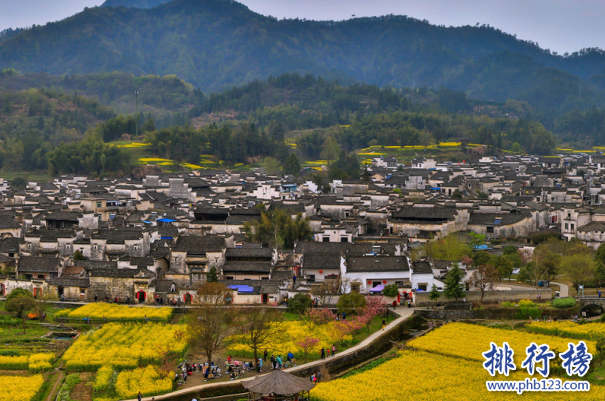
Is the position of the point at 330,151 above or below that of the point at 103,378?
above

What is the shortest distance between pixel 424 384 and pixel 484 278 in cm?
1139

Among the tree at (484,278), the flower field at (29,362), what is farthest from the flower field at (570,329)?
the flower field at (29,362)

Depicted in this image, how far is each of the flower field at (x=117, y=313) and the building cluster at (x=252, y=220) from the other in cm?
200

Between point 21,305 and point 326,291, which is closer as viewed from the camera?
point 21,305

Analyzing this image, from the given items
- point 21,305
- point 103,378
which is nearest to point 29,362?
point 103,378

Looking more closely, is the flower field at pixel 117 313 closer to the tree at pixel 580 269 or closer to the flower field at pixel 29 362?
the flower field at pixel 29 362

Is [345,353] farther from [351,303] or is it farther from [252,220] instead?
[252,220]

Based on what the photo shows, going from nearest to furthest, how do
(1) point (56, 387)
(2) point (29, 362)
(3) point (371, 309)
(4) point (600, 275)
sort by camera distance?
(1) point (56, 387) → (2) point (29, 362) → (3) point (371, 309) → (4) point (600, 275)

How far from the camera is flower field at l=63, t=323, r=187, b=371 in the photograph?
2585 centimetres

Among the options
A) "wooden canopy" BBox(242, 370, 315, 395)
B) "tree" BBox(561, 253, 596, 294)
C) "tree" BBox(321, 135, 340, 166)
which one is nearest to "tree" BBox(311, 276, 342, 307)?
"tree" BBox(561, 253, 596, 294)

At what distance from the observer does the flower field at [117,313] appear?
32.0 meters

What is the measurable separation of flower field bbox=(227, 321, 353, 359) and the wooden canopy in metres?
5.48

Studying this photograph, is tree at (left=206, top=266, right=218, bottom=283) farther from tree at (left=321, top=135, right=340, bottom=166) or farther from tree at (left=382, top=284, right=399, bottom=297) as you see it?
tree at (left=321, top=135, right=340, bottom=166)

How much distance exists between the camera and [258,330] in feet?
87.5
